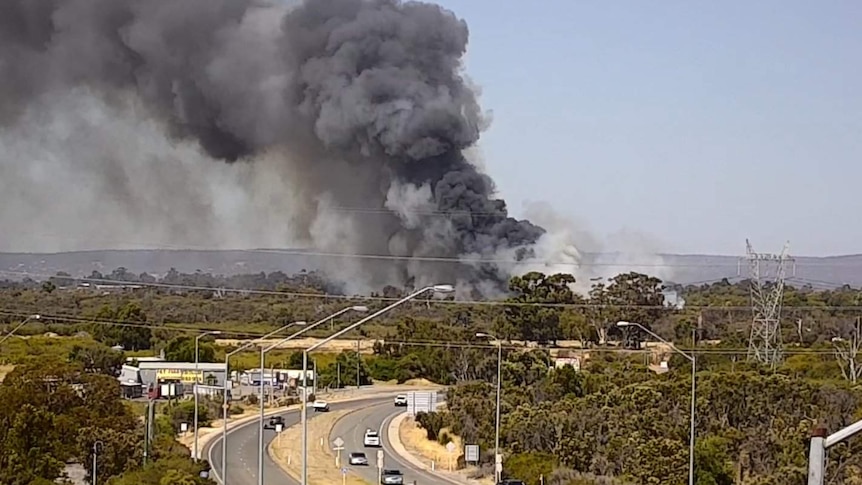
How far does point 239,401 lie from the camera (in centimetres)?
7075

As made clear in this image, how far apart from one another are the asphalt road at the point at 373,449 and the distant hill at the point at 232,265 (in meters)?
65.3

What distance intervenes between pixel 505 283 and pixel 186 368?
97.8 feet

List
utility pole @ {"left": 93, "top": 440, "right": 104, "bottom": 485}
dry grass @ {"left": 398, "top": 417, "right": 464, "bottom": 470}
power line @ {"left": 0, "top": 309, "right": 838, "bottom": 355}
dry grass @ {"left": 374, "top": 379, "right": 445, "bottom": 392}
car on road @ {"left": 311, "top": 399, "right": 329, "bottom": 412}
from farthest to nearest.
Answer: dry grass @ {"left": 374, "top": 379, "right": 445, "bottom": 392}, power line @ {"left": 0, "top": 309, "right": 838, "bottom": 355}, car on road @ {"left": 311, "top": 399, "right": 329, "bottom": 412}, dry grass @ {"left": 398, "top": 417, "right": 464, "bottom": 470}, utility pole @ {"left": 93, "top": 440, "right": 104, "bottom": 485}

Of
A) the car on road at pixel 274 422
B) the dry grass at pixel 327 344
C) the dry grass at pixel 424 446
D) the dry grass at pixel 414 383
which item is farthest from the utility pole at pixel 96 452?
the dry grass at pixel 327 344

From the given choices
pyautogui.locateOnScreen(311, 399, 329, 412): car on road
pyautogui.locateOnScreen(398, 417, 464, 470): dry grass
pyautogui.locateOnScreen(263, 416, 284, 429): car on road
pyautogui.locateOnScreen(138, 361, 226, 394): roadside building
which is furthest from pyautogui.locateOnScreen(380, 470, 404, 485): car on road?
pyautogui.locateOnScreen(138, 361, 226, 394): roadside building

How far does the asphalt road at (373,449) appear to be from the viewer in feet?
142

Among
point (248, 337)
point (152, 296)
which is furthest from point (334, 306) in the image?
point (152, 296)

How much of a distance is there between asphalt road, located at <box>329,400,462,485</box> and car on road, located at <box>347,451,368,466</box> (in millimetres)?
161

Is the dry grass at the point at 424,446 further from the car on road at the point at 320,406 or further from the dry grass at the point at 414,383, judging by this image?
the dry grass at the point at 414,383

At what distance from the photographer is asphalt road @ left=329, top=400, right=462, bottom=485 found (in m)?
43.4

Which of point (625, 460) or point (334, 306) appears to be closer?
point (625, 460)

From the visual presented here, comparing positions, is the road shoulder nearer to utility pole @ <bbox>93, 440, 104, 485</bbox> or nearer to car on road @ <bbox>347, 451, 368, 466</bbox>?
car on road @ <bbox>347, 451, 368, 466</bbox>

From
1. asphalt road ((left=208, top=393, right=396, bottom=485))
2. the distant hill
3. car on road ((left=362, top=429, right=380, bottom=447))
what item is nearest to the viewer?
asphalt road ((left=208, top=393, right=396, bottom=485))

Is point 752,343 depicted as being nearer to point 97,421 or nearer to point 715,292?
point 97,421
